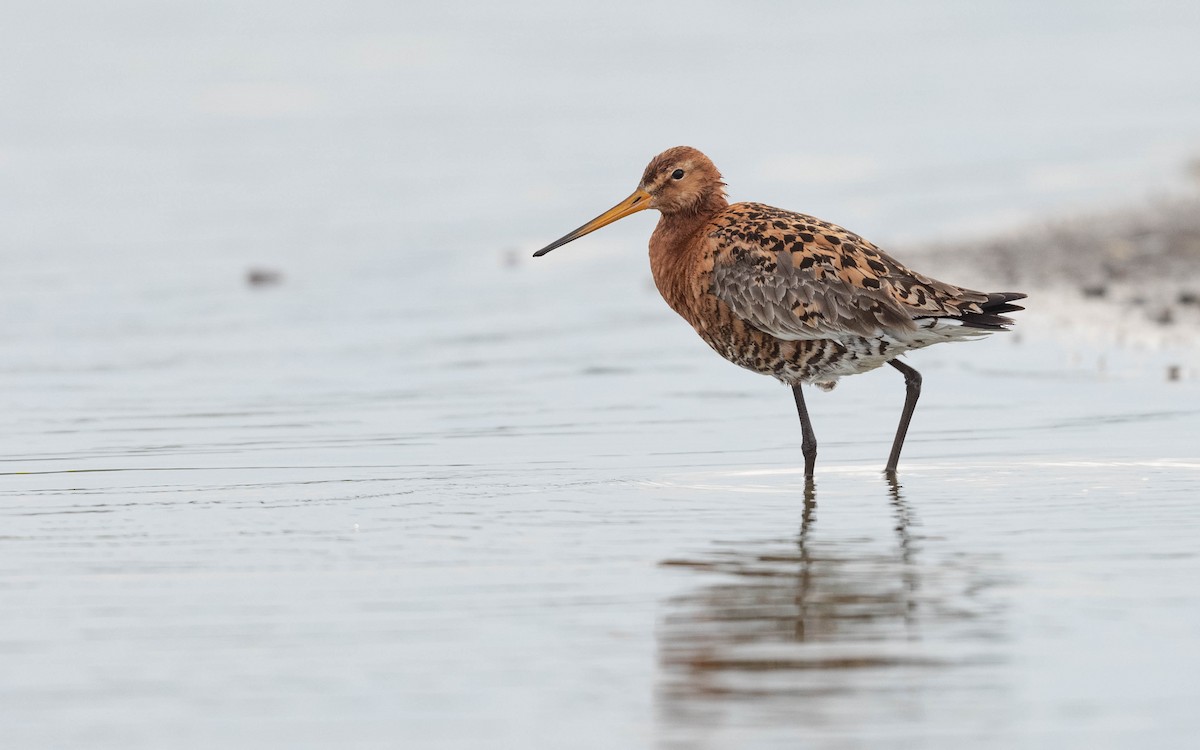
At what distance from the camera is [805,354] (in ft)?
28.7

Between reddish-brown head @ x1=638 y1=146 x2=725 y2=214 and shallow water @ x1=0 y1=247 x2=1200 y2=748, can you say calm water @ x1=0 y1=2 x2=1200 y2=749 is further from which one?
reddish-brown head @ x1=638 y1=146 x2=725 y2=214

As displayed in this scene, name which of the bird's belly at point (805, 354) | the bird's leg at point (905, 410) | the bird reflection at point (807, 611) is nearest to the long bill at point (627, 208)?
the bird's belly at point (805, 354)

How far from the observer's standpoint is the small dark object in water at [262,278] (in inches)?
639

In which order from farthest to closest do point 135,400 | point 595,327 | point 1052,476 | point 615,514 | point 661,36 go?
point 661,36
point 595,327
point 135,400
point 1052,476
point 615,514

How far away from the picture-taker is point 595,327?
13562 mm

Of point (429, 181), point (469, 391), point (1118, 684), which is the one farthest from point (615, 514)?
point (429, 181)

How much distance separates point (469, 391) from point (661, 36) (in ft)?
85.4

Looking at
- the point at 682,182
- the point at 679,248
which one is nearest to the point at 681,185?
the point at 682,182

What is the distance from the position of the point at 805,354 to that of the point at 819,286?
1.23ft

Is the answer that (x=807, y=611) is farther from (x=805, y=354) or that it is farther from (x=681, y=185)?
(x=681, y=185)

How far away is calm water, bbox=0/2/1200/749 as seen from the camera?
5.08 meters

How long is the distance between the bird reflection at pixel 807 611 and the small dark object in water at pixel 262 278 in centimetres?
988

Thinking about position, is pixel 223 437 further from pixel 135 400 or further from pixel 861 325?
pixel 861 325

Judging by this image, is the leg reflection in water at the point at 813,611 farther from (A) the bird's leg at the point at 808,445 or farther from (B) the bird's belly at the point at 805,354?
(B) the bird's belly at the point at 805,354
